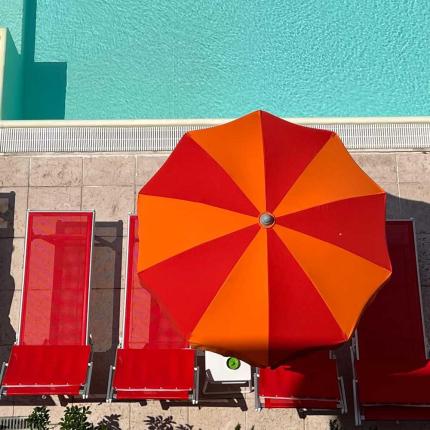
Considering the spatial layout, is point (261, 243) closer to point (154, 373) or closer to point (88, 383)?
point (154, 373)

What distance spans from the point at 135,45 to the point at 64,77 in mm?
1362

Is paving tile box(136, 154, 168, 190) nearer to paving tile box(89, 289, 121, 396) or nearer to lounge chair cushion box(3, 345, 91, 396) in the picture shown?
paving tile box(89, 289, 121, 396)

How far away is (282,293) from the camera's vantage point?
221 inches

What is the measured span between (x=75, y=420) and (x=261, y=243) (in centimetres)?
336

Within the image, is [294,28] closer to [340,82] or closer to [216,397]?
[340,82]

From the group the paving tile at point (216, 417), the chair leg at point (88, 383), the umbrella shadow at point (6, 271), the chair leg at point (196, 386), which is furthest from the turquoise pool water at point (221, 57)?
the paving tile at point (216, 417)

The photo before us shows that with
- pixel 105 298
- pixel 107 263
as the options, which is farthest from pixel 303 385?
pixel 107 263

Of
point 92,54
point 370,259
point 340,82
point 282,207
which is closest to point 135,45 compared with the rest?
point 92,54

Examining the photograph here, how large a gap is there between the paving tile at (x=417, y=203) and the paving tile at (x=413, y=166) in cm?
9

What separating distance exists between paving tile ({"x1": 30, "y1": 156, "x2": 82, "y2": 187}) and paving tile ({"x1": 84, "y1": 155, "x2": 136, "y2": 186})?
146mm

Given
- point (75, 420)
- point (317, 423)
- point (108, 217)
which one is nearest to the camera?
point (75, 420)

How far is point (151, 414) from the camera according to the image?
764cm

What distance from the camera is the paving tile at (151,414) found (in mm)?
7613

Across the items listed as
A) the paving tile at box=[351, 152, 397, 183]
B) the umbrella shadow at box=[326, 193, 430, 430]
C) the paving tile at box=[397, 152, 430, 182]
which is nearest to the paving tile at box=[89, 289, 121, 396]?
the umbrella shadow at box=[326, 193, 430, 430]
